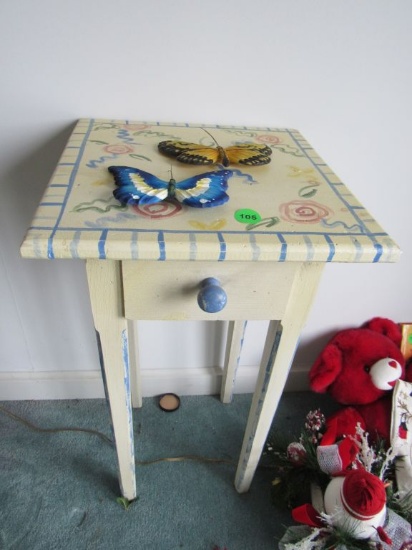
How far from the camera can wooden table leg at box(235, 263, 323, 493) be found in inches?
20.7

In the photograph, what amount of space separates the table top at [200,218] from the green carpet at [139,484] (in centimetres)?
68

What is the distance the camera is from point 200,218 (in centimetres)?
47

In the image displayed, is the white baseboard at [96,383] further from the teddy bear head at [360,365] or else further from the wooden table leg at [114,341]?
the wooden table leg at [114,341]

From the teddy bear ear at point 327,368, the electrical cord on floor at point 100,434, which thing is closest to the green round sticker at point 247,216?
the teddy bear ear at point 327,368

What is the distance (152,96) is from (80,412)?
796 millimetres

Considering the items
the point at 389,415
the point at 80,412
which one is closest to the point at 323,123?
the point at 389,415

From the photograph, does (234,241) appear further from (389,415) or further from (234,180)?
(389,415)

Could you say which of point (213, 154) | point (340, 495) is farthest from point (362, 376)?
point (213, 154)

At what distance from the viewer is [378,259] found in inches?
18.2

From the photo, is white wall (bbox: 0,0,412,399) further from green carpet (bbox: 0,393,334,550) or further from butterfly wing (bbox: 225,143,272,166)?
green carpet (bbox: 0,393,334,550)

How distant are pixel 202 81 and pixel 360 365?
701 mm

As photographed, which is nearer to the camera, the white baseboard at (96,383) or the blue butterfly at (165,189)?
the blue butterfly at (165,189)

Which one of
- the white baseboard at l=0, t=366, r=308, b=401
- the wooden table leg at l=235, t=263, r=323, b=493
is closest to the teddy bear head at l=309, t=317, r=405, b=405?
the white baseboard at l=0, t=366, r=308, b=401

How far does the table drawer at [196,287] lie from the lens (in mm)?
489
